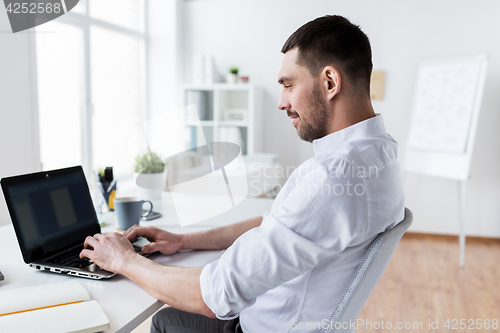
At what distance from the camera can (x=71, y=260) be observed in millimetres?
1014

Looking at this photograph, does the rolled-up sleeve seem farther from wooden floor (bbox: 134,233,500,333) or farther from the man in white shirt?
wooden floor (bbox: 134,233,500,333)

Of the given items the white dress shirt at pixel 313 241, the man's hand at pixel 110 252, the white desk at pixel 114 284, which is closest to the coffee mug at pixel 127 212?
the white desk at pixel 114 284

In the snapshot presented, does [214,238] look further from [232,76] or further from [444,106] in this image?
[232,76]

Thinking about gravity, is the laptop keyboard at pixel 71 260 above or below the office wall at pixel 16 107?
below

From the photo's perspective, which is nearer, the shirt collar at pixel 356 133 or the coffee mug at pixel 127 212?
the shirt collar at pixel 356 133

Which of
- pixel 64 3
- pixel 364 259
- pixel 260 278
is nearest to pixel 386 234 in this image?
pixel 364 259

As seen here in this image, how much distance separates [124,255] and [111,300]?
124 millimetres

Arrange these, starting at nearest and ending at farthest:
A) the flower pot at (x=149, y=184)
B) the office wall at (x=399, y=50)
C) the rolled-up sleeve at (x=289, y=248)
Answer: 1. the rolled-up sleeve at (x=289, y=248)
2. the flower pot at (x=149, y=184)
3. the office wall at (x=399, y=50)

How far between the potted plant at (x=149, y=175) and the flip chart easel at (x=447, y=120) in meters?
2.44

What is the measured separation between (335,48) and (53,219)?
0.84 metres

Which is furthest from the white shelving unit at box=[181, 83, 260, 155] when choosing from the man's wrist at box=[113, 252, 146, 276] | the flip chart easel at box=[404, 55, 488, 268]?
the man's wrist at box=[113, 252, 146, 276]

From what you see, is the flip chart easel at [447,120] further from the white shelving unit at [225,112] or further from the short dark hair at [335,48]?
the short dark hair at [335,48]

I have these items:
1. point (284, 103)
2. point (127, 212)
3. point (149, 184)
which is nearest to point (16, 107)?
point (149, 184)

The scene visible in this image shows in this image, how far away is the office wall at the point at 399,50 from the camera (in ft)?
11.9
